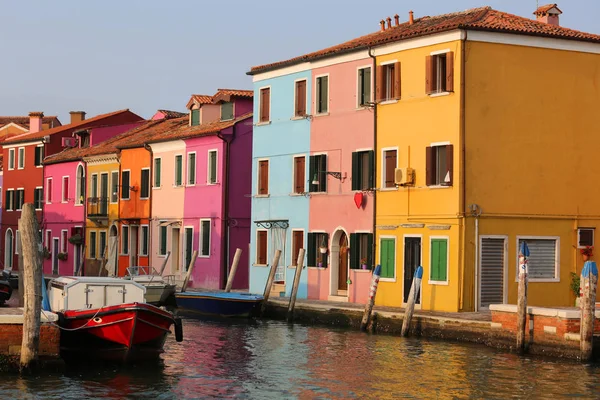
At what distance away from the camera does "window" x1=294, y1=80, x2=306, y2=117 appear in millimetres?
37438

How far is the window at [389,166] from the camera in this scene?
33.1 metres

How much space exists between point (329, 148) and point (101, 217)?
62.0ft

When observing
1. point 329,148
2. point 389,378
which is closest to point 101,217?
point 329,148

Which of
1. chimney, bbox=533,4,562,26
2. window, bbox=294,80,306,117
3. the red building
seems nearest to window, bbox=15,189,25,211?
the red building

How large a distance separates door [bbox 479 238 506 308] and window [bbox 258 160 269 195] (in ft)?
36.0

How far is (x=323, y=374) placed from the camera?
22.2 m

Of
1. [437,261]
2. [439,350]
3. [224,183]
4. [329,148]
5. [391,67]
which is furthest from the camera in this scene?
→ [224,183]

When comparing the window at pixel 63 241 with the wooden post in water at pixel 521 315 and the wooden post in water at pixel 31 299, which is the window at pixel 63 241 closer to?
the wooden post in water at pixel 521 315

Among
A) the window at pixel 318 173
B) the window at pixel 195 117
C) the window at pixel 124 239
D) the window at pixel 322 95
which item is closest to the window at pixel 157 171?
the window at pixel 195 117

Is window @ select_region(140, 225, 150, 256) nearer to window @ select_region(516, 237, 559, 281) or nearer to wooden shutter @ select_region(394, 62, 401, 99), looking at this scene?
wooden shutter @ select_region(394, 62, 401, 99)

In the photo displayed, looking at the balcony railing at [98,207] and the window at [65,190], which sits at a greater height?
the window at [65,190]

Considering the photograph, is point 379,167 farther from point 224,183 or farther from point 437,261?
point 224,183

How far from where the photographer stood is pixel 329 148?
118ft

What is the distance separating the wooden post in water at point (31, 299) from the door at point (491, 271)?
43.1ft
